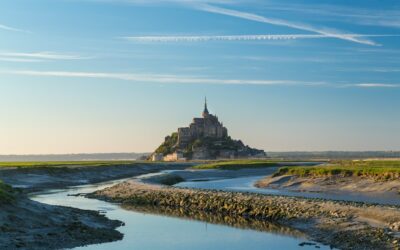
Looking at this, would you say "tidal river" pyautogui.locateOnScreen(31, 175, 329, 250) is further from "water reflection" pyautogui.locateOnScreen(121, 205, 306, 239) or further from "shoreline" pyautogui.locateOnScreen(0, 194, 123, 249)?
"shoreline" pyautogui.locateOnScreen(0, 194, 123, 249)

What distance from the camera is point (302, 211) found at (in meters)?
35.0

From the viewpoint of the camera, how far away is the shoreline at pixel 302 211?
2673 centimetres

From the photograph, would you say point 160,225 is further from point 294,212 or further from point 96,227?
point 294,212

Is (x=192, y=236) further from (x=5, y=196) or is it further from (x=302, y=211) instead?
(x=5, y=196)

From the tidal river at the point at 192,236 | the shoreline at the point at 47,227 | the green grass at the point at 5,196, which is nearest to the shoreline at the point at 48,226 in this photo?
the shoreline at the point at 47,227

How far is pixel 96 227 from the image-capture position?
105ft

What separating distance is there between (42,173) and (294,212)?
5546 cm

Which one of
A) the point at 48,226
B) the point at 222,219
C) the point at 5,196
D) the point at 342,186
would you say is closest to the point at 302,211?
A: the point at 222,219

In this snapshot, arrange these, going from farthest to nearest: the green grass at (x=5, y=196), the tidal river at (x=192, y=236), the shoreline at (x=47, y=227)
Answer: the green grass at (x=5, y=196) < the tidal river at (x=192, y=236) < the shoreline at (x=47, y=227)

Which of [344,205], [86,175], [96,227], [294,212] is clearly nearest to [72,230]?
[96,227]

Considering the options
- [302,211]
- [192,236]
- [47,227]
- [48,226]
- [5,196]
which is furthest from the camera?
[302,211]

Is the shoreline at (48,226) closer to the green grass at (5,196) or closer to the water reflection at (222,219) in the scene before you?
the green grass at (5,196)

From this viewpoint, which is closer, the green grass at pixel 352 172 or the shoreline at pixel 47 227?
the shoreline at pixel 47 227

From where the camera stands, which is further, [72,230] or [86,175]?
[86,175]
